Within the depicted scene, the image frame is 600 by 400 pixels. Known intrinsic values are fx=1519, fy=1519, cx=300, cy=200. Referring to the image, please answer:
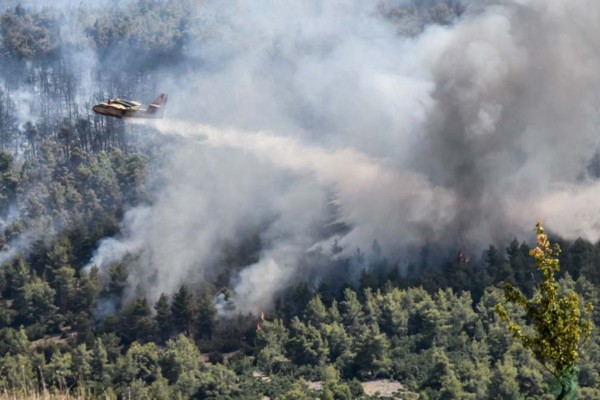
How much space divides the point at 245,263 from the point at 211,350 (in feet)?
55.3

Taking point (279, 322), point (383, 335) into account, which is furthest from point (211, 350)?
point (383, 335)

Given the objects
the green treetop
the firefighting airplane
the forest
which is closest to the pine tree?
the forest

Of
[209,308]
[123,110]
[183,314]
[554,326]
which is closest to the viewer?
[554,326]

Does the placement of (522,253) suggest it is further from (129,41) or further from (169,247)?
(129,41)

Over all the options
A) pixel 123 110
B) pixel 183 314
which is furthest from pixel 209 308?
pixel 123 110

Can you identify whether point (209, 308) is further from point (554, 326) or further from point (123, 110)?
point (554, 326)

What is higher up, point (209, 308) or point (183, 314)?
point (209, 308)

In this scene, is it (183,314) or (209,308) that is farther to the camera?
(209,308)

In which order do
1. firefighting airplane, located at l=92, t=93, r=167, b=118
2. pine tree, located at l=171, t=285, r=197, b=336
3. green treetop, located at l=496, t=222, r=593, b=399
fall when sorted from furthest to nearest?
pine tree, located at l=171, t=285, r=197, b=336, firefighting airplane, located at l=92, t=93, r=167, b=118, green treetop, located at l=496, t=222, r=593, b=399

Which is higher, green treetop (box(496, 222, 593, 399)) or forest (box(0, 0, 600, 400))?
forest (box(0, 0, 600, 400))

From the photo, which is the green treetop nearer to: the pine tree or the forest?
the forest

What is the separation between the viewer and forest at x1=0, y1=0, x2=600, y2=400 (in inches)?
3565

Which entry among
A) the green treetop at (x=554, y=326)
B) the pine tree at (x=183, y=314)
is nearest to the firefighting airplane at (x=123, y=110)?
the pine tree at (x=183, y=314)

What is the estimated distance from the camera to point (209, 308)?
105188 millimetres
